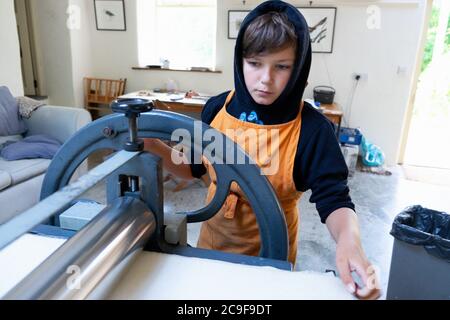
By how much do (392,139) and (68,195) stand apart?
13.7ft

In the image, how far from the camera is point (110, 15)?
4.37 m

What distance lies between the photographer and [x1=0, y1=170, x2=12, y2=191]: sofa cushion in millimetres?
2232

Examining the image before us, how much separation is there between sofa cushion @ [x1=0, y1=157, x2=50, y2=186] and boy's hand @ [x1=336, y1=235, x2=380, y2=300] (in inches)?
92.9

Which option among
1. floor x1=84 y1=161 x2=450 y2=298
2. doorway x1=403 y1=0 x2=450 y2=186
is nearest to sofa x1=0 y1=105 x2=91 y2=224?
floor x1=84 y1=161 x2=450 y2=298

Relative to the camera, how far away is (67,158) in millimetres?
710

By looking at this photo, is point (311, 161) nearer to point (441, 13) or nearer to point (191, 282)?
point (191, 282)

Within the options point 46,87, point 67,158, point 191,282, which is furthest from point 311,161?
point 46,87

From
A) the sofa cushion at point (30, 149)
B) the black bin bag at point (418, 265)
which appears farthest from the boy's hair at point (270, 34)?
the sofa cushion at point (30, 149)

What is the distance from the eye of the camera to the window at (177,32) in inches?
169

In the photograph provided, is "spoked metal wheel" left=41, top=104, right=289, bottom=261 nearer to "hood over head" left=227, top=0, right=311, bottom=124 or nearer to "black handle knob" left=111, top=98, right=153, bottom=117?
"black handle knob" left=111, top=98, right=153, bottom=117

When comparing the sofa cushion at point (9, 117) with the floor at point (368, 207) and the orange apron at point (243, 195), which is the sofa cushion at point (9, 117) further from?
the orange apron at point (243, 195)

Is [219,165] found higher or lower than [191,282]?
higher

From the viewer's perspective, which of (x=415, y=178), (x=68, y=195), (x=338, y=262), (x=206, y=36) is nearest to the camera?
(x=68, y=195)

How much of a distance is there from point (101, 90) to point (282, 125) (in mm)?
4146
